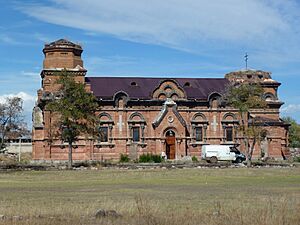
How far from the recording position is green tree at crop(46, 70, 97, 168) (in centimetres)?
5447

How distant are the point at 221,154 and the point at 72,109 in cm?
1904

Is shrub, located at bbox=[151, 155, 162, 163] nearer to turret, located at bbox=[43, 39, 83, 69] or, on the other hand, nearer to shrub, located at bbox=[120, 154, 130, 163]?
shrub, located at bbox=[120, 154, 130, 163]

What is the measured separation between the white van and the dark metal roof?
968 cm

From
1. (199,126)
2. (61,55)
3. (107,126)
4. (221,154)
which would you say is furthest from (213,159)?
(61,55)

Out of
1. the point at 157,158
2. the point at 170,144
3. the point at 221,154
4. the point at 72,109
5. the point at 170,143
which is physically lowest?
the point at 157,158

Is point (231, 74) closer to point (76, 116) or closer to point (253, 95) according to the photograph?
point (253, 95)

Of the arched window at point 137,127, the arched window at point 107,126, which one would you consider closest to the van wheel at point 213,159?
the arched window at point 137,127

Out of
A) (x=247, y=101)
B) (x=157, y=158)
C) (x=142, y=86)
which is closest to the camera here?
(x=247, y=101)

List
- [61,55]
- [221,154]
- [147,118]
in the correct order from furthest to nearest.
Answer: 1. [61,55]
2. [147,118]
3. [221,154]

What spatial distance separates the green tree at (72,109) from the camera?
54469mm

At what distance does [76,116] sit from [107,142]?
1657 centimetres

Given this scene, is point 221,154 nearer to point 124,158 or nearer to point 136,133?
point 124,158

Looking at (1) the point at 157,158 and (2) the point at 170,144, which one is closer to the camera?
(1) the point at 157,158

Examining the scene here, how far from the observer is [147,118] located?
71688 millimetres
